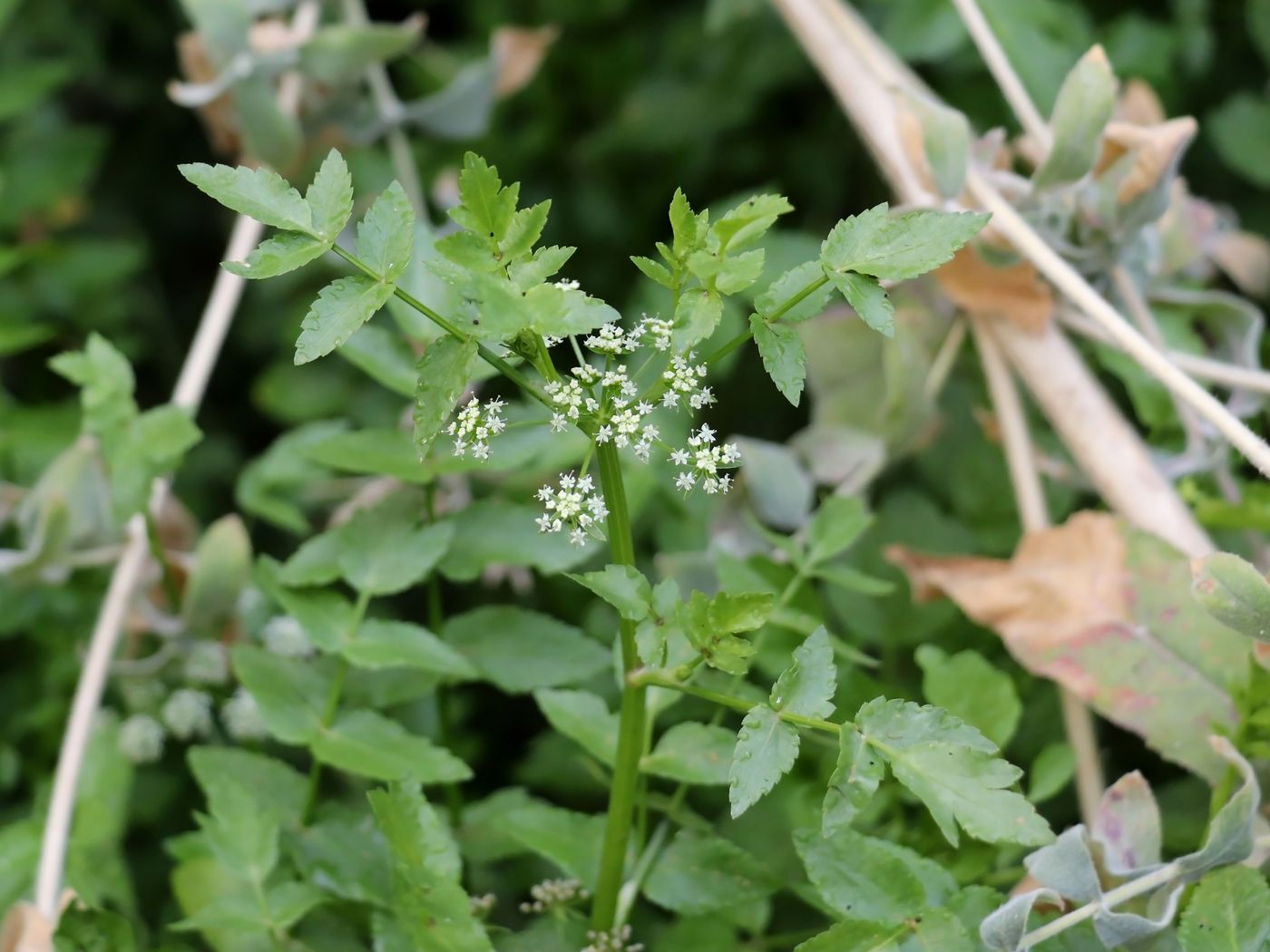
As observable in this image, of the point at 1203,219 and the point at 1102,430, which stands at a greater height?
the point at 1203,219

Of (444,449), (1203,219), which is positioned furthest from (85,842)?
(1203,219)

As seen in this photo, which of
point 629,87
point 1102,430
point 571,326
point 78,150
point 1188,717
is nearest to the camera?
point 571,326

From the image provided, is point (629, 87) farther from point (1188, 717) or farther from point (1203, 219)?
point (1188, 717)

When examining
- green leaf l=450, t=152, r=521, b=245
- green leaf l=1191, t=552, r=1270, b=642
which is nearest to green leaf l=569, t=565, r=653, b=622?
green leaf l=450, t=152, r=521, b=245

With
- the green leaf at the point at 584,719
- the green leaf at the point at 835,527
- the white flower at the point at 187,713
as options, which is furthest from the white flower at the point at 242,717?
the green leaf at the point at 835,527

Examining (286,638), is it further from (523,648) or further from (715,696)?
(715,696)

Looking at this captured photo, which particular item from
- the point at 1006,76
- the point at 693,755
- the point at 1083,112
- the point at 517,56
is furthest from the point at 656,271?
the point at 517,56
